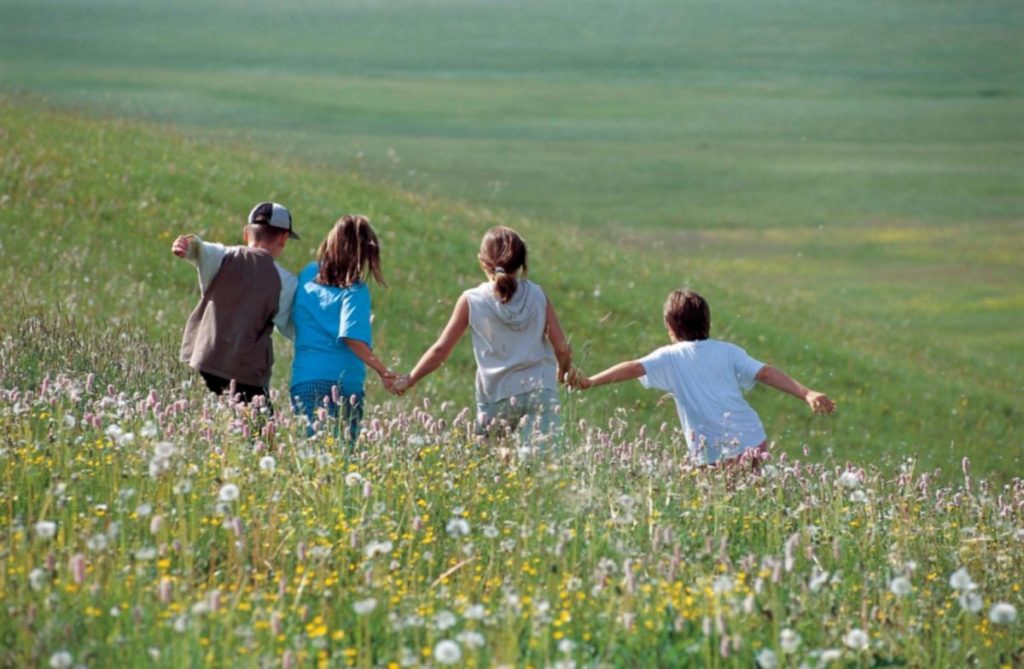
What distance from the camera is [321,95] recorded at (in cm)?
7431

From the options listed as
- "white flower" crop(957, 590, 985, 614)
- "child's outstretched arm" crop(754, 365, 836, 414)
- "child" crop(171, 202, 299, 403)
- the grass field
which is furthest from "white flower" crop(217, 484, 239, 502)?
"child" crop(171, 202, 299, 403)

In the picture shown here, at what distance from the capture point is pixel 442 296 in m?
19.3

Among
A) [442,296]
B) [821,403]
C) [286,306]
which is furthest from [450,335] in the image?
[442,296]

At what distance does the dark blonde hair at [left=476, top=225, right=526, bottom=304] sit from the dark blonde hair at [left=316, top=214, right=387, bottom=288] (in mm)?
691

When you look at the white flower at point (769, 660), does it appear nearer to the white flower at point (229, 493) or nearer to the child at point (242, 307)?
the white flower at point (229, 493)

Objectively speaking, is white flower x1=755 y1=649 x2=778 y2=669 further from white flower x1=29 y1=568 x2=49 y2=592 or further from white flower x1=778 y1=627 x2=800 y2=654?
white flower x1=29 y1=568 x2=49 y2=592

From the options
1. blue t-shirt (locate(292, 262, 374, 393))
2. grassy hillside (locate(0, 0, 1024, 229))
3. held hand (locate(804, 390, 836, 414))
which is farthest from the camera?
grassy hillside (locate(0, 0, 1024, 229))

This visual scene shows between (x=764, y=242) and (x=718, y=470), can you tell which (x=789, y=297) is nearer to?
(x=764, y=242)

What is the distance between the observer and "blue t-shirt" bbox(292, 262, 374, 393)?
355 inches

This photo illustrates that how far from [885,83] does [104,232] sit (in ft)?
292

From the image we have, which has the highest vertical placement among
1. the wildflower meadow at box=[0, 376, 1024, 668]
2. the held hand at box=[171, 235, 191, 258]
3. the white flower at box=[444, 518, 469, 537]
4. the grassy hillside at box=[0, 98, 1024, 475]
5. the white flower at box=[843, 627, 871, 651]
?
the held hand at box=[171, 235, 191, 258]

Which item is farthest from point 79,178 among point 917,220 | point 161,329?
point 917,220

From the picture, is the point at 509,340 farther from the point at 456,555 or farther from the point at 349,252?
the point at 456,555

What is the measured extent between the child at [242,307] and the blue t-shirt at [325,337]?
0.64 feet
